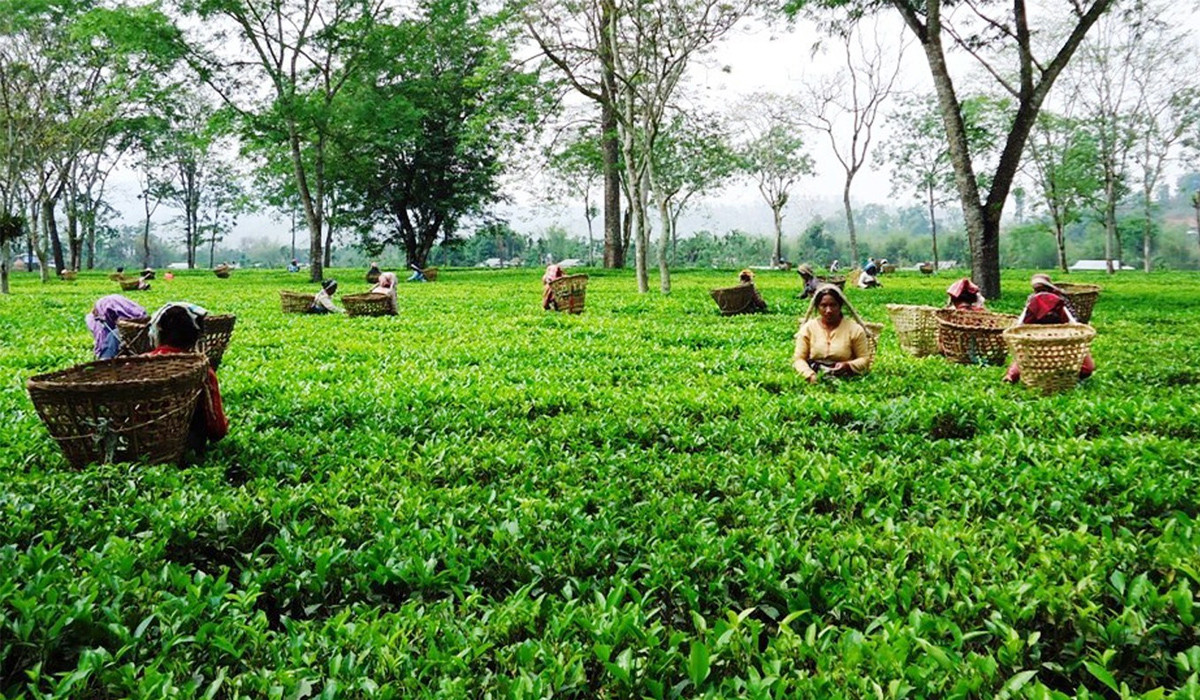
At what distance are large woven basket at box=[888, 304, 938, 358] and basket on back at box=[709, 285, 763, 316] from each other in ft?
16.0

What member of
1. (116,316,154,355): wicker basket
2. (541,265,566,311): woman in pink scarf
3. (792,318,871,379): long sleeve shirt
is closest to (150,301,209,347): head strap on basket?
(116,316,154,355): wicker basket

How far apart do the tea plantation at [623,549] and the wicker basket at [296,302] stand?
875 centimetres

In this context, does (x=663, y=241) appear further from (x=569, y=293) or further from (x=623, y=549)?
(x=623, y=549)

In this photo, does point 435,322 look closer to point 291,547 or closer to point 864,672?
point 291,547

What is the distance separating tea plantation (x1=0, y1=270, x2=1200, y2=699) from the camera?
2461 mm

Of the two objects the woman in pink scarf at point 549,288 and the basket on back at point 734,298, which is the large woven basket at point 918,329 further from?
the woman in pink scarf at point 549,288

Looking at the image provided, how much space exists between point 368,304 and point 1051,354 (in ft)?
39.5

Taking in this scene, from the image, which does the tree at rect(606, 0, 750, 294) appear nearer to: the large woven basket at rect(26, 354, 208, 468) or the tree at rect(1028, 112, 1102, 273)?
the large woven basket at rect(26, 354, 208, 468)

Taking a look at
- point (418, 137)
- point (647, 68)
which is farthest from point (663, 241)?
point (418, 137)

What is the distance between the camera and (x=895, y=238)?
96938 millimetres

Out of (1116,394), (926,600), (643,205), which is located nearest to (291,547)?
(926,600)

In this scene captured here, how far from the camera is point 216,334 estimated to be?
766 centimetres

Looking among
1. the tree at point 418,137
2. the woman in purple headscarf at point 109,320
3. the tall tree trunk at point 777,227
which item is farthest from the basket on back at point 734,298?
the tall tree trunk at point 777,227

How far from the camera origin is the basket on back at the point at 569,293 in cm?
1459
